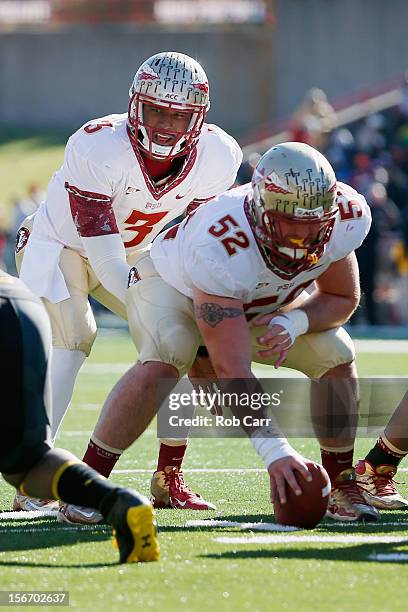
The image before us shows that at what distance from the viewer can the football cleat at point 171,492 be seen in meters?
4.77

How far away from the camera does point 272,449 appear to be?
4004 mm

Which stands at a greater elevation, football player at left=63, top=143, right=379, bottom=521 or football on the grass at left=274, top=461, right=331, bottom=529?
football player at left=63, top=143, right=379, bottom=521

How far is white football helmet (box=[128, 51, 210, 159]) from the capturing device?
5012 mm

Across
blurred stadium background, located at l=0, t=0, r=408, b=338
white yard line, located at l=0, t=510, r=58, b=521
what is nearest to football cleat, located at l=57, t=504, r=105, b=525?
white yard line, located at l=0, t=510, r=58, b=521

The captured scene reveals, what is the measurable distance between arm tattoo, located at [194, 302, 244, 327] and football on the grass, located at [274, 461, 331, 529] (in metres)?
0.53

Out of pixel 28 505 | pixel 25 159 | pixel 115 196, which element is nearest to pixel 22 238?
pixel 115 196

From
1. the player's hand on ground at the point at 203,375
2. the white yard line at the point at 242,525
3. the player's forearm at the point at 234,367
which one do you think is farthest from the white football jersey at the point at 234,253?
the white yard line at the point at 242,525

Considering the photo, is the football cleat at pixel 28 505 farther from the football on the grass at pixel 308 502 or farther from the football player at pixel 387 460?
the football player at pixel 387 460

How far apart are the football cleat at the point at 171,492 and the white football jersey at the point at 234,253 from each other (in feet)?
2.48

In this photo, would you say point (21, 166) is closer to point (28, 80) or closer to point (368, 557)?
point (28, 80)

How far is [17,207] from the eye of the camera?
17328 millimetres

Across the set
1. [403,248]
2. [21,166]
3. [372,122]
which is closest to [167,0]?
[21,166]

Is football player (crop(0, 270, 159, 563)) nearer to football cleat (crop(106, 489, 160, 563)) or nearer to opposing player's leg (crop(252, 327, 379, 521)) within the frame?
football cleat (crop(106, 489, 160, 563))

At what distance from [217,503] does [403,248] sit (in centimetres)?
1031
